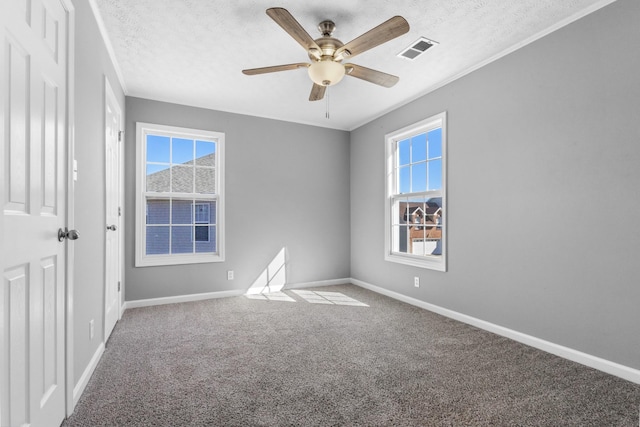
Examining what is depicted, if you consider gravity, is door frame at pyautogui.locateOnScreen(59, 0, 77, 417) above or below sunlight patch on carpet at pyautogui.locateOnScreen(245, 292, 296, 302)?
above

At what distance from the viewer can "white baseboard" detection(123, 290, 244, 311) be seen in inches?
151

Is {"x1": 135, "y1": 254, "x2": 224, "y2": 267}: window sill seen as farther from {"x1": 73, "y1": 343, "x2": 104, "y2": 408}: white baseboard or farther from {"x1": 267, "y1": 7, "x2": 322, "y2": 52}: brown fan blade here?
{"x1": 267, "y1": 7, "x2": 322, "y2": 52}: brown fan blade

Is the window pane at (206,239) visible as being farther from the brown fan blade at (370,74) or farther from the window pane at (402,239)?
the brown fan blade at (370,74)

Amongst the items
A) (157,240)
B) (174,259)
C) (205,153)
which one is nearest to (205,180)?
(205,153)

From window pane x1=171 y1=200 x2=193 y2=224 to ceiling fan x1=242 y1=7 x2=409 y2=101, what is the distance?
7.63 feet

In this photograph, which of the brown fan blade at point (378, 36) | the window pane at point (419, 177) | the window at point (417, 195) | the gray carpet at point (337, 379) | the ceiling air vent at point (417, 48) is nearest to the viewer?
the gray carpet at point (337, 379)

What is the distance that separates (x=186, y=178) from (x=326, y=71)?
2.65 meters

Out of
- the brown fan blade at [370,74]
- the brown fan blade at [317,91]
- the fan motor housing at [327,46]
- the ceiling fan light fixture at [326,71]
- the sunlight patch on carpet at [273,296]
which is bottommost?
the sunlight patch on carpet at [273,296]

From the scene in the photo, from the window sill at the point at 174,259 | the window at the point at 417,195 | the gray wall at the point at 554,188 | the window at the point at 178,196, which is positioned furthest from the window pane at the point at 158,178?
the gray wall at the point at 554,188

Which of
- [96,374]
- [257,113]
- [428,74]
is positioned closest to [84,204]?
[96,374]

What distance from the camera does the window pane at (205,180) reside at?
4344 mm

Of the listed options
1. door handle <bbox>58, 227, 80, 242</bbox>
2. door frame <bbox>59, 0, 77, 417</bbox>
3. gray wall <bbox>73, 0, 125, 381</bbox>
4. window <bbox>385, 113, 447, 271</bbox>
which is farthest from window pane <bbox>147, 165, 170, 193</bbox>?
window <bbox>385, 113, 447, 271</bbox>

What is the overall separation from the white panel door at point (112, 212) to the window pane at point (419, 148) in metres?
3.32

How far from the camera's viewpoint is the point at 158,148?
13.7 ft
